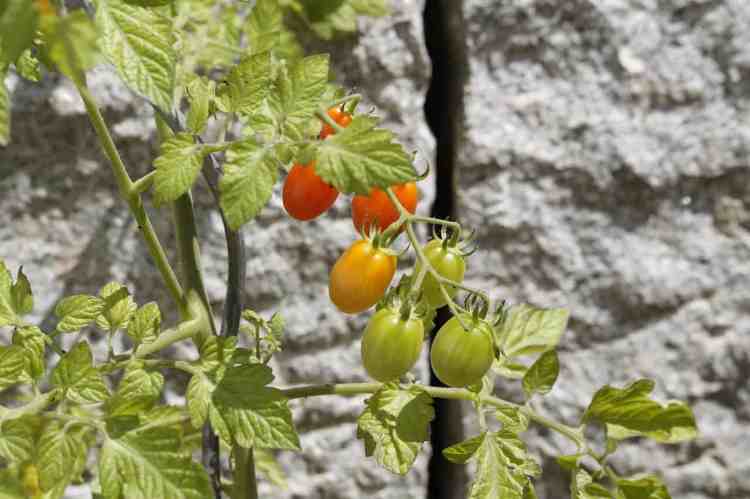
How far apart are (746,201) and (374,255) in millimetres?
837

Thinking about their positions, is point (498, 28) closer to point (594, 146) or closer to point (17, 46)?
point (594, 146)

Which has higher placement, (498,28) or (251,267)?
(498,28)

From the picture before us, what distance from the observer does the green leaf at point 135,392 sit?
595mm

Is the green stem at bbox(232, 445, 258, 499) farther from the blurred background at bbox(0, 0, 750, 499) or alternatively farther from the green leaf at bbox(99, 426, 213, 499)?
the blurred background at bbox(0, 0, 750, 499)

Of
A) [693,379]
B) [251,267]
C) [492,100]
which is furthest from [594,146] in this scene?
[251,267]

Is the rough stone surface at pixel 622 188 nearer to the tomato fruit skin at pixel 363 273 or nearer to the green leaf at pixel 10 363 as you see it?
the tomato fruit skin at pixel 363 273

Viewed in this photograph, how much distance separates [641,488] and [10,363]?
20.1 inches

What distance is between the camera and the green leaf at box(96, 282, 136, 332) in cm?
69

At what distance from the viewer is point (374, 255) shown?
639 millimetres

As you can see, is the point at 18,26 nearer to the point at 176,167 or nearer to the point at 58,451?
the point at 176,167

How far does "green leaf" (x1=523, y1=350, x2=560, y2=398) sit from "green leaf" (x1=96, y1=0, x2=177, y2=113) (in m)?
0.40

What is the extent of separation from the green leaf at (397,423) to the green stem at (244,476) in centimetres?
12

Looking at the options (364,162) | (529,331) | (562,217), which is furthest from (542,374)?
(562,217)

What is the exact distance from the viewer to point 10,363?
1.93ft
